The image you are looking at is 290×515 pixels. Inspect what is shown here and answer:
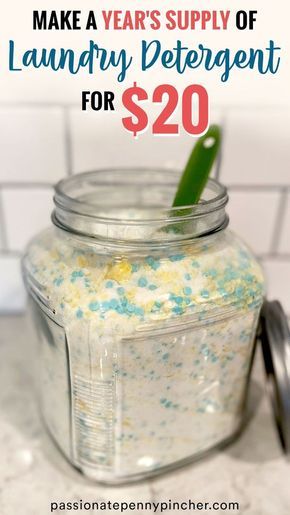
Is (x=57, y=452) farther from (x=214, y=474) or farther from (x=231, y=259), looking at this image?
(x=231, y=259)

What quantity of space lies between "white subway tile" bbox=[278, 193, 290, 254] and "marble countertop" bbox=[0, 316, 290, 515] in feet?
0.68

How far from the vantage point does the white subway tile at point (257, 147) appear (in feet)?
1.74

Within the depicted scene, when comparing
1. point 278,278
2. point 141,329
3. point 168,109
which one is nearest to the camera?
point 141,329

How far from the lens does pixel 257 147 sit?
55cm

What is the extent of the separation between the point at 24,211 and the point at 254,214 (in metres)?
0.29

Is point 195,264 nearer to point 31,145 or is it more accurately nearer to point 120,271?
point 120,271

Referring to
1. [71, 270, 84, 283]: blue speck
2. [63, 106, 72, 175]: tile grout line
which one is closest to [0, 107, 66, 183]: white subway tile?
[63, 106, 72, 175]: tile grout line

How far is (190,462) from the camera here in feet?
1.51

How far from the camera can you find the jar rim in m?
0.39

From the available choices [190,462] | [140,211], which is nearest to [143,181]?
[140,211]

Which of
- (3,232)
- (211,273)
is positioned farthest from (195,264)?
(3,232)

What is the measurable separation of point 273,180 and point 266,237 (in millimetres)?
76

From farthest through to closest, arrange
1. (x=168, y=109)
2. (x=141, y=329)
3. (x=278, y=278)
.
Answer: (x=278, y=278)
(x=168, y=109)
(x=141, y=329)

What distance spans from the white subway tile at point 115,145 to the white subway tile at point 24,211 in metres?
0.06
